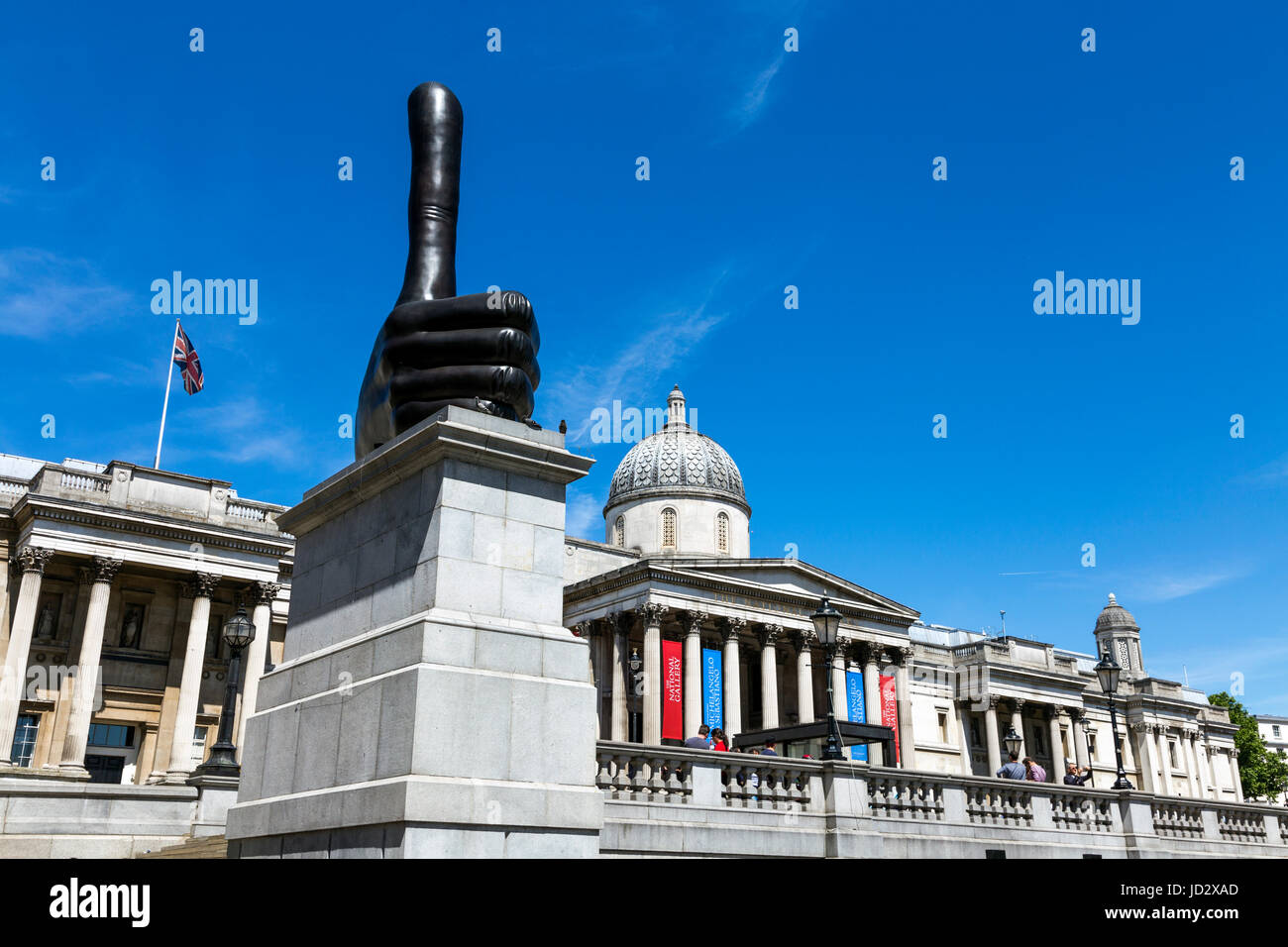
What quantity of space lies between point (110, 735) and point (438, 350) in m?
40.1

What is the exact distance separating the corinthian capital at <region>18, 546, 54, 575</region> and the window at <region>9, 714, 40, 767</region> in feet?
19.0

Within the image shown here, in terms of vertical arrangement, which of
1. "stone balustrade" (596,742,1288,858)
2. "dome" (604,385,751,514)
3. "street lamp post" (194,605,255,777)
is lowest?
"stone balustrade" (596,742,1288,858)

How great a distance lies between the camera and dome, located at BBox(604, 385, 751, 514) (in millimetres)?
61844

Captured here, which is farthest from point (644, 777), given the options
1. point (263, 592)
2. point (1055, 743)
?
point (1055, 743)

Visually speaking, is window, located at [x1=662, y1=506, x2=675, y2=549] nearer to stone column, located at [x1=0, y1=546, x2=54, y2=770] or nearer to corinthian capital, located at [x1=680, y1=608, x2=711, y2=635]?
corinthian capital, located at [x1=680, y1=608, x2=711, y2=635]

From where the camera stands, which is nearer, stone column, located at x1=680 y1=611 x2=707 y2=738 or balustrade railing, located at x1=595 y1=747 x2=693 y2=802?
balustrade railing, located at x1=595 y1=747 x2=693 y2=802

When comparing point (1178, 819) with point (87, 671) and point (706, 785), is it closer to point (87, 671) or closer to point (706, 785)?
point (706, 785)

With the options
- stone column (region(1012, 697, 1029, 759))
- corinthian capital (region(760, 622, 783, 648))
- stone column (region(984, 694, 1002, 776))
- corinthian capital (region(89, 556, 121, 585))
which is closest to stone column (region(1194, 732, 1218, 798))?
stone column (region(1012, 697, 1029, 759))

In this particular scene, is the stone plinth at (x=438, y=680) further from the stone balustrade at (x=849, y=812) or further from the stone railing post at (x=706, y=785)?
the stone railing post at (x=706, y=785)

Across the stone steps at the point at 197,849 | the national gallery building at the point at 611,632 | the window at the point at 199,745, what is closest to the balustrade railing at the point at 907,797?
the stone steps at the point at 197,849
